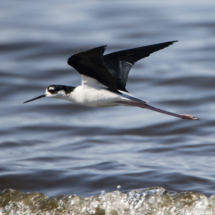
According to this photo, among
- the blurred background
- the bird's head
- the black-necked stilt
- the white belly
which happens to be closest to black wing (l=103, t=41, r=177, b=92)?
the black-necked stilt

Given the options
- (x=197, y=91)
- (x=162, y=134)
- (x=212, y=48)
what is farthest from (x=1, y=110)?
(x=212, y=48)

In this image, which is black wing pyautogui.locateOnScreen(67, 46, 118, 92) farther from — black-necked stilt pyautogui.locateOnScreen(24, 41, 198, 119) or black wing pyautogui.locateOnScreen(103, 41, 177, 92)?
black wing pyautogui.locateOnScreen(103, 41, 177, 92)

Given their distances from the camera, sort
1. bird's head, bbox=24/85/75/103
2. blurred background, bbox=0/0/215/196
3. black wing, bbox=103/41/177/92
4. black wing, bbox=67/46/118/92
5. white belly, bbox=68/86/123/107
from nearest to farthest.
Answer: black wing, bbox=67/46/118/92, white belly, bbox=68/86/123/107, bird's head, bbox=24/85/75/103, black wing, bbox=103/41/177/92, blurred background, bbox=0/0/215/196

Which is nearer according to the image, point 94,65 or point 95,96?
point 94,65

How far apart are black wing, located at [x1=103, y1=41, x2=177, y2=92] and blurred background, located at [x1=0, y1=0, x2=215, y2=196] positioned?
146cm

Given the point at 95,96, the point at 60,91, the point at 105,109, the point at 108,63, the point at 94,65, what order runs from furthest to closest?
the point at 105,109 → the point at 108,63 → the point at 60,91 → the point at 95,96 → the point at 94,65

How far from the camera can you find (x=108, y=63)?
545 centimetres

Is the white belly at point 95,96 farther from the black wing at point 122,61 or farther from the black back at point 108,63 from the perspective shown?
the black wing at point 122,61

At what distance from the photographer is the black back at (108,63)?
4.44 metres

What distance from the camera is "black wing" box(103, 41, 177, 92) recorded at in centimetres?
536

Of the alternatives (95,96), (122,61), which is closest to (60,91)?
(95,96)

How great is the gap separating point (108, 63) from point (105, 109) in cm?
440

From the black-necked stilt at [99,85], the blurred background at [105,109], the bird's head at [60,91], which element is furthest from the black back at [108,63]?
the blurred background at [105,109]

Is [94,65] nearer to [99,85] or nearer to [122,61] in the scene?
[99,85]
